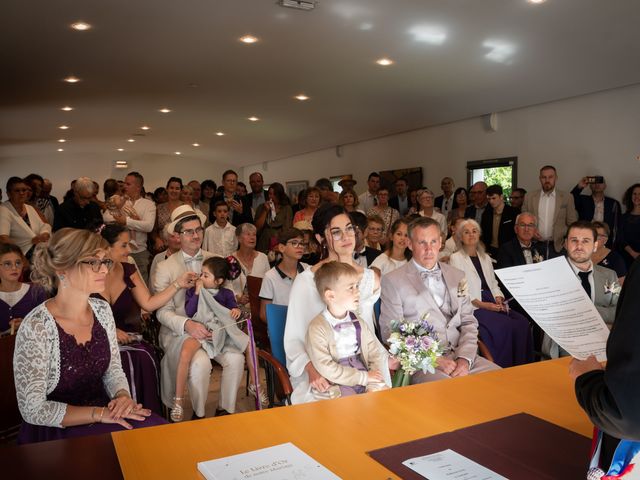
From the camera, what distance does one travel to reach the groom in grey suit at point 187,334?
12.4 feet

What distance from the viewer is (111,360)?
2596 millimetres

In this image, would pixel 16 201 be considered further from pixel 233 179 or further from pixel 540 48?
pixel 540 48

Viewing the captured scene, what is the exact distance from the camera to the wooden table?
1511 mm

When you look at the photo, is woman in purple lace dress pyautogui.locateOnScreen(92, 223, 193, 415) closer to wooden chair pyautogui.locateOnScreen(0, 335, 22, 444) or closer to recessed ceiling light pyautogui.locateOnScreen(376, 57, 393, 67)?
wooden chair pyautogui.locateOnScreen(0, 335, 22, 444)

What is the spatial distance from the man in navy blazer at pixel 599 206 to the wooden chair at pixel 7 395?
7.25m

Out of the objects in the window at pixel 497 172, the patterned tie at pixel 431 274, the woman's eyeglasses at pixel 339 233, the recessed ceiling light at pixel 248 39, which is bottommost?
the patterned tie at pixel 431 274

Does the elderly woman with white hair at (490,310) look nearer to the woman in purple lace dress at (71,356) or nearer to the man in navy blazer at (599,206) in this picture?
the woman in purple lace dress at (71,356)

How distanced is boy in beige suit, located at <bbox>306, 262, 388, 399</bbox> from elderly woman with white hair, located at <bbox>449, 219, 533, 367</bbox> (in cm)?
186

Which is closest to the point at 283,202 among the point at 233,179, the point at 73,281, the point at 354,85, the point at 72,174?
the point at 233,179

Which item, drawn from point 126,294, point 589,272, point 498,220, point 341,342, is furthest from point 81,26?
point 498,220

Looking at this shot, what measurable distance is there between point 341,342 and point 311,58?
186 inches

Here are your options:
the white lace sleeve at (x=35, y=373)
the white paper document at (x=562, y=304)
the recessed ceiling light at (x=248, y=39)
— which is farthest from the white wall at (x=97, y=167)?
the white paper document at (x=562, y=304)

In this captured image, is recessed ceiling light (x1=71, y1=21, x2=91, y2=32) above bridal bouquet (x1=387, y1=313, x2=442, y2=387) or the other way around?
above

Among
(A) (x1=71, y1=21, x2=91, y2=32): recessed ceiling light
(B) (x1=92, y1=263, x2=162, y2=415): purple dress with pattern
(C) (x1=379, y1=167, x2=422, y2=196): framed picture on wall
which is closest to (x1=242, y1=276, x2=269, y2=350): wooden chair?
(B) (x1=92, y1=263, x2=162, y2=415): purple dress with pattern
